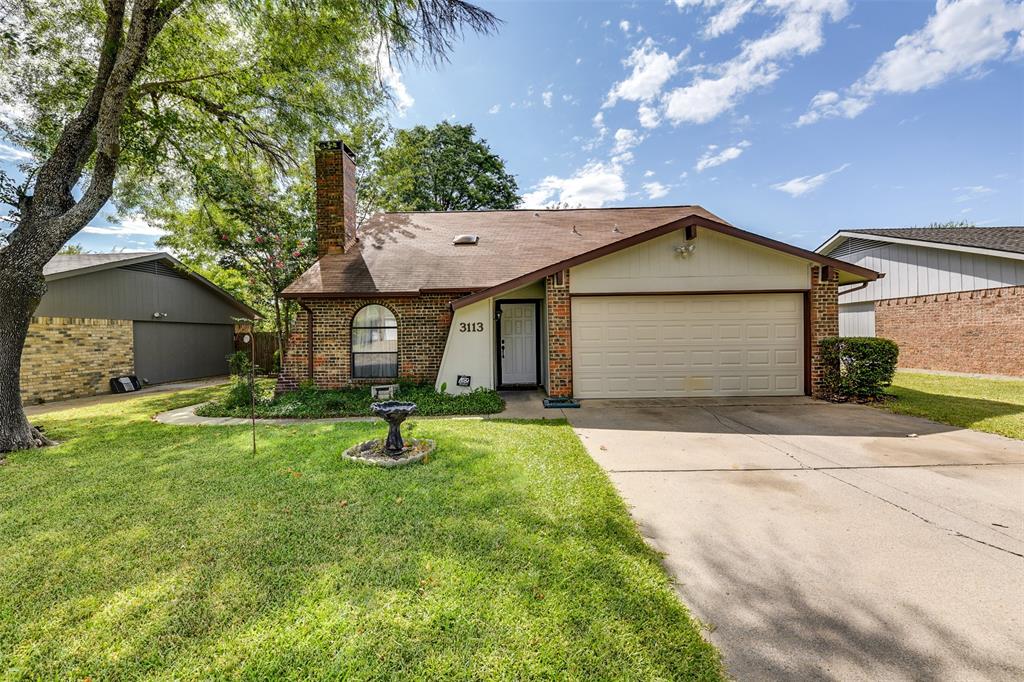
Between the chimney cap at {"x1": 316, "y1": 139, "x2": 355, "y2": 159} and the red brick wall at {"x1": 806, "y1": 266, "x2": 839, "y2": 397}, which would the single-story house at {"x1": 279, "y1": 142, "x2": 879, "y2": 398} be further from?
the chimney cap at {"x1": 316, "y1": 139, "x2": 355, "y2": 159}

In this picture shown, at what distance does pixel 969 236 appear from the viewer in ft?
41.3

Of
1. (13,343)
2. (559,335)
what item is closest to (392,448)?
(559,335)

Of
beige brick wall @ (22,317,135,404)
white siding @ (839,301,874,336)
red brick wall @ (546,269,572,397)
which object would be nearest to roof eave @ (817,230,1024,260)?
white siding @ (839,301,874,336)

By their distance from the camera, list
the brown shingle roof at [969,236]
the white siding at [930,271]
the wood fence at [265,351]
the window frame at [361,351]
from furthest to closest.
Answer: the wood fence at [265,351] → the brown shingle roof at [969,236] → the white siding at [930,271] → the window frame at [361,351]

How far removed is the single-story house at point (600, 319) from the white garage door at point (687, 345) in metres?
0.02

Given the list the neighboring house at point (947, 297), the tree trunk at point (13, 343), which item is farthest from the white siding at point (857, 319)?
the tree trunk at point (13, 343)

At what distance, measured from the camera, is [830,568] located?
2633 mm

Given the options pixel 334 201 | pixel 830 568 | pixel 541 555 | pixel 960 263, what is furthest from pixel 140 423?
pixel 960 263

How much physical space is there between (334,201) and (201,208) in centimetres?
585

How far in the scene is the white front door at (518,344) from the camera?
10.1 meters

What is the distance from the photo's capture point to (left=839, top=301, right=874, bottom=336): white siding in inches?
592

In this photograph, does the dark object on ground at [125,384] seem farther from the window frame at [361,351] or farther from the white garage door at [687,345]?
the white garage door at [687,345]

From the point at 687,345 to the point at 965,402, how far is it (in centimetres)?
516

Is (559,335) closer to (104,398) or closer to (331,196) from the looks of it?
(331,196)
